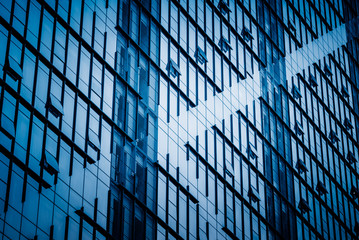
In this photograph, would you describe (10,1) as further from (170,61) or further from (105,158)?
(170,61)

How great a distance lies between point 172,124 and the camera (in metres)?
49.7

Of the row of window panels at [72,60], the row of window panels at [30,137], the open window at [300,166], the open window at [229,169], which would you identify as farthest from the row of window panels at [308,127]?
the row of window panels at [30,137]

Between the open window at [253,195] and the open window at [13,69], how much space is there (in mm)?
21639

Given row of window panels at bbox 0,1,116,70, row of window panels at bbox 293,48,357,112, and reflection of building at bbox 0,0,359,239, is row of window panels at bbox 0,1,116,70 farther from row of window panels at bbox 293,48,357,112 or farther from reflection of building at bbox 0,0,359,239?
row of window panels at bbox 293,48,357,112

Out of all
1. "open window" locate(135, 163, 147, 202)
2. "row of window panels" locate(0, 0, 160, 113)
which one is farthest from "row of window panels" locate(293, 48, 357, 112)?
"row of window panels" locate(0, 0, 160, 113)

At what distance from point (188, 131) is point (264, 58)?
15.2 m

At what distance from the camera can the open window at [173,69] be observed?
51469 millimetres

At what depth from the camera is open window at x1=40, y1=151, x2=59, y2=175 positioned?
127 feet

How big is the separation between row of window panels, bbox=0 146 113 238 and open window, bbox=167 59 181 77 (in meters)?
11.9

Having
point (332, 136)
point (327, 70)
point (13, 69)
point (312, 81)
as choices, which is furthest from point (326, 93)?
point (13, 69)

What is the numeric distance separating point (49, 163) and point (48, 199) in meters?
1.75

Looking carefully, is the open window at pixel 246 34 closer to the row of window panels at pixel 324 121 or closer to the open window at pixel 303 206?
the row of window panels at pixel 324 121

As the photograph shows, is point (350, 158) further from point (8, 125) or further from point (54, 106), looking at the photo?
point (8, 125)

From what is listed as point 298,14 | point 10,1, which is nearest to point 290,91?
point 298,14
